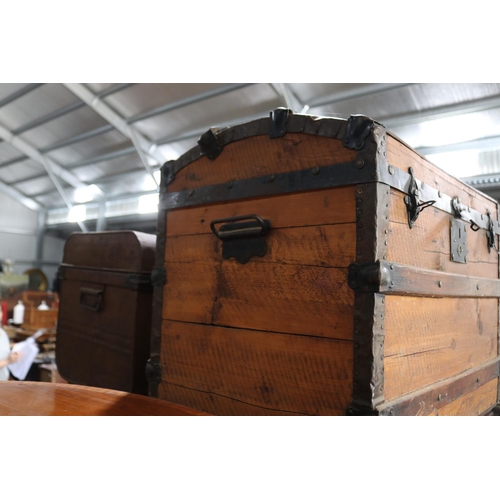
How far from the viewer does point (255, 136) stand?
3.75 feet

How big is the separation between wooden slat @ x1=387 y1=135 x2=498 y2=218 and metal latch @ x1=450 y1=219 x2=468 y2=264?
0.30ft

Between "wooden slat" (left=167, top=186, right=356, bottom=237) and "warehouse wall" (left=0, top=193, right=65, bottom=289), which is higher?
"warehouse wall" (left=0, top=193, right=65, bottom=289)

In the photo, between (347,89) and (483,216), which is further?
(347,89)

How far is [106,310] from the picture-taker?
1.64 m

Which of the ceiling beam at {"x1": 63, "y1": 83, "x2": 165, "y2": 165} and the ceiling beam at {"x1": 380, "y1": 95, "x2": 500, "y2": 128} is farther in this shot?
the ceiling beam at {"x1": 63, "y1": 83, "x2": 165, "y2": 165}

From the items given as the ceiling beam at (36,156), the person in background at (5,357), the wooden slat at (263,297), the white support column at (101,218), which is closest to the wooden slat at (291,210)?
the wooden slat at (263,297)

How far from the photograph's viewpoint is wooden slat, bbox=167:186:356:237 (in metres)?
0.96

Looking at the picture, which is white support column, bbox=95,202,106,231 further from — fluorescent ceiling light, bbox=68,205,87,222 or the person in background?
the person in background

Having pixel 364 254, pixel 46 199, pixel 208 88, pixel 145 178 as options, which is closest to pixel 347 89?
pixel 208 88

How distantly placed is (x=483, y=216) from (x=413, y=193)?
0.71m

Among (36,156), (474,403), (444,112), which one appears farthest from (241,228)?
(36,156)

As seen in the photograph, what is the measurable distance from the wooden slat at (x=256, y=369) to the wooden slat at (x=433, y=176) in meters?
0.48

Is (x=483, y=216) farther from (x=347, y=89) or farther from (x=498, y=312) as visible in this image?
(x=347, y=89)

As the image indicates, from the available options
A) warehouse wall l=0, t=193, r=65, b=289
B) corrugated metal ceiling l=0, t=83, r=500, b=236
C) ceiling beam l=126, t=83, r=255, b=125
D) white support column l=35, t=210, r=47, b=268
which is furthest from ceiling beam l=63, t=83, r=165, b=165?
white support column l=35, t=210, r=47, b=268
